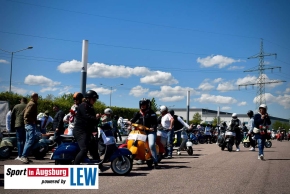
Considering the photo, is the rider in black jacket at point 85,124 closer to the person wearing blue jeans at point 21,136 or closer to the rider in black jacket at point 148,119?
the rider in black jacket at point 148,119

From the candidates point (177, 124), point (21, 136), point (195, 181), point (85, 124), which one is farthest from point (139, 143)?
point (177, 124)

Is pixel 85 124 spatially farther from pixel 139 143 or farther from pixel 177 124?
pixel 177 124

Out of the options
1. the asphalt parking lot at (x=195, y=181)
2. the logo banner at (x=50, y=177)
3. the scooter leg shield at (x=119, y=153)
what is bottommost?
the asphalt parking lot at (x=195, y=181)

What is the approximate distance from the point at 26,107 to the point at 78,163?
3.95 metres

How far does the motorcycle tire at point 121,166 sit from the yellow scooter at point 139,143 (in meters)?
1.15

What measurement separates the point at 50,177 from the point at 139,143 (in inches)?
136

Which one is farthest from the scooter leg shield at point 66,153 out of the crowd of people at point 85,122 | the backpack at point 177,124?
the backpack at point 177,124

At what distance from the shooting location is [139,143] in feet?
32.7

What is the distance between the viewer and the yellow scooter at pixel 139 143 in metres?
9.95

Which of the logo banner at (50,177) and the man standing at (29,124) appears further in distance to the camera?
the man standing at (29,124)

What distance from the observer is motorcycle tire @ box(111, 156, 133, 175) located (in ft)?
28.3

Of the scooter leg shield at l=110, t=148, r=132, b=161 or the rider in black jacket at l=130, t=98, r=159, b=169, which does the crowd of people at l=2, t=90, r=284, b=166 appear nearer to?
the rider in black jacket at l=130, t=98, r=159, b=169

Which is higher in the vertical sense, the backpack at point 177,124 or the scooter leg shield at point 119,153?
the backpack at point 177,124

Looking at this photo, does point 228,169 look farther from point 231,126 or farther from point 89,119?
→ point 231,126
